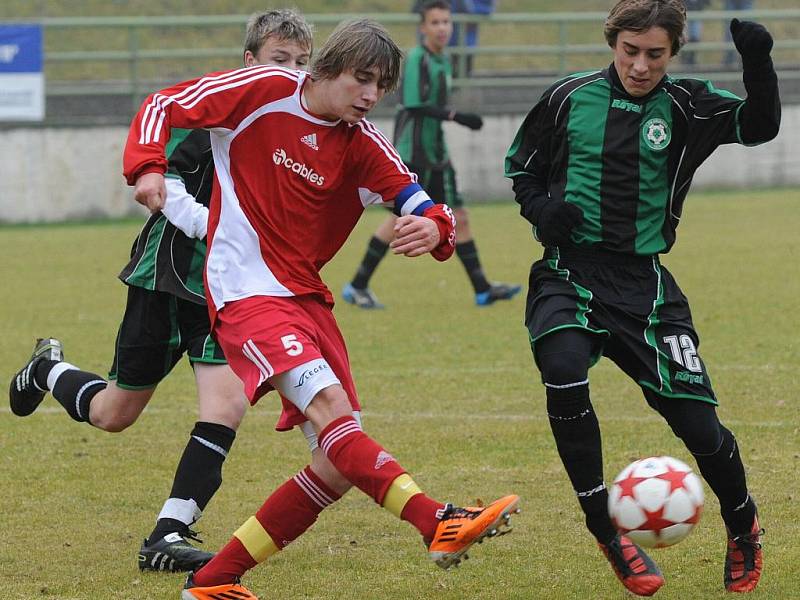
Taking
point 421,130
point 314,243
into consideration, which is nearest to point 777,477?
point 314,243

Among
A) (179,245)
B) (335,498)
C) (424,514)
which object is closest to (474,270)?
(179,245)

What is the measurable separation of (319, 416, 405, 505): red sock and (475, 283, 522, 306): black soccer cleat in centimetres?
677

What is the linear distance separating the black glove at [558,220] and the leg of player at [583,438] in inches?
12.5

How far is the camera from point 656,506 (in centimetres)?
406

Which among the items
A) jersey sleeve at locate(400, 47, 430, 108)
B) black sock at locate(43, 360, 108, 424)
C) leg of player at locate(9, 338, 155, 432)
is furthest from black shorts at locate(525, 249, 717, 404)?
jersey sleeve at locate(400, 47, 430, 108)

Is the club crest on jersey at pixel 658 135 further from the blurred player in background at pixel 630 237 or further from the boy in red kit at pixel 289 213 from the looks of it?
the boy in red kit at pixel 289 213

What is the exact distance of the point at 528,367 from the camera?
8.20 metres

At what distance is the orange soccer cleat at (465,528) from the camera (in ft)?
11.8

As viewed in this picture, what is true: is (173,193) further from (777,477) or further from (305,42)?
(777,477)

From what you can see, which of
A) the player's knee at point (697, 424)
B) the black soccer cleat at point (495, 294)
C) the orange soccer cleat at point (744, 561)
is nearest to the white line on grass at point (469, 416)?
the orange soccer cleat at point (744, 561)

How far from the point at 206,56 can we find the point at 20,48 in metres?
2.94

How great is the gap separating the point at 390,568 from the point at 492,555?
1.23ft

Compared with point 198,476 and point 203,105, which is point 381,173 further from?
point 198,476

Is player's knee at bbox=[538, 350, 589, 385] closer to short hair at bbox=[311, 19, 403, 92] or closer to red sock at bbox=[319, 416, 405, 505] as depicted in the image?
red sock at bbox=[319, 416, 405, 505]
